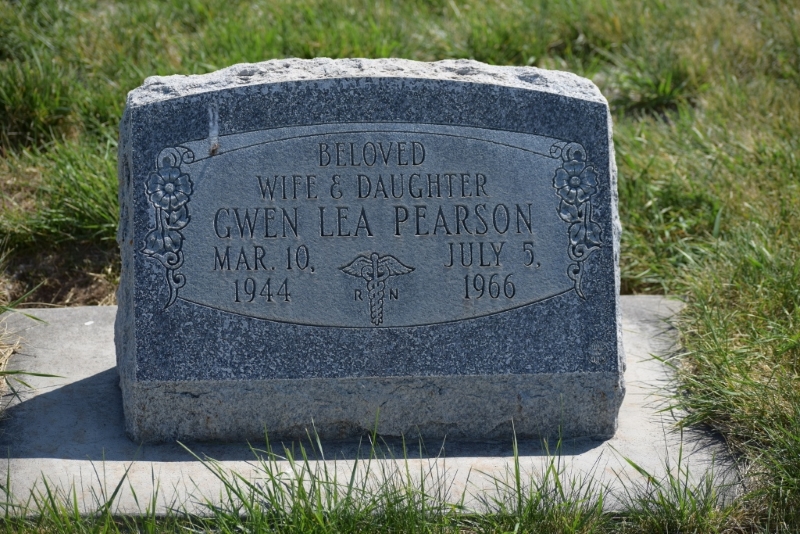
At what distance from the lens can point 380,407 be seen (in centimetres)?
276

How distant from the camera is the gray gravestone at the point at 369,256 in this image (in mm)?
Answer: 2725

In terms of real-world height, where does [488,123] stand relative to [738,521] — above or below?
above

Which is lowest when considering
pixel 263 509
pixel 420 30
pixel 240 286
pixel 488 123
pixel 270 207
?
pixel 263 509

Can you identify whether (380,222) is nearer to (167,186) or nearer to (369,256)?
(369,256)

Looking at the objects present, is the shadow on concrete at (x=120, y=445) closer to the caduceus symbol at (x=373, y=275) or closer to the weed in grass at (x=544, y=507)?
the weed in grass at (x=544, y=507)

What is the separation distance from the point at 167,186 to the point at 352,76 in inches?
25.2

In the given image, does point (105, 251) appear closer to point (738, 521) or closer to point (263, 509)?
point (263, 509)

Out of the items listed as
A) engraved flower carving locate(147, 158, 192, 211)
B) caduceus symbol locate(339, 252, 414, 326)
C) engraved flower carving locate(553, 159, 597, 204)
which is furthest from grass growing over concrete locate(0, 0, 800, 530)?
engraved flower carving locate(147, 158, 192, 211)

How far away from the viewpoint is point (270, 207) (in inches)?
109

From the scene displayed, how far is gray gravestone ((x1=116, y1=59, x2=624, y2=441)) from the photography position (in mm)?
2725

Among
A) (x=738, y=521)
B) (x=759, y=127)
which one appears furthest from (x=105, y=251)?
(x=759, y=127)

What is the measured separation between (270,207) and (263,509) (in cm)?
90

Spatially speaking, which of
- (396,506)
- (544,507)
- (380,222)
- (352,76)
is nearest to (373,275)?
(380,222)

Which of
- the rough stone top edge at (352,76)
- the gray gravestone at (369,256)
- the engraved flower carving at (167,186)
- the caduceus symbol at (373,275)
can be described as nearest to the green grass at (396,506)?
the gray gravestone at (369,256)
